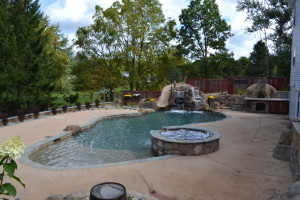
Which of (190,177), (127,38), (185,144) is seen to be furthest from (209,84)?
(190,177)

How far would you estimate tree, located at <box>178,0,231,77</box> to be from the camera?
27297 millimetres

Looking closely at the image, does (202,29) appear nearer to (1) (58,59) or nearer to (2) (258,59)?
(2) (258,59)

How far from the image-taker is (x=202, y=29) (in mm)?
27766

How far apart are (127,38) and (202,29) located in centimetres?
963

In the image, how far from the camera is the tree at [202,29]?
27.3 meters

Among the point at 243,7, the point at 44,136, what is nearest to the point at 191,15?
the point at 243,7

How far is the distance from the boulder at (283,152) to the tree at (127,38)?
63.4ft

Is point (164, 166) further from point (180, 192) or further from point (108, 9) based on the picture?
point (108, 9)

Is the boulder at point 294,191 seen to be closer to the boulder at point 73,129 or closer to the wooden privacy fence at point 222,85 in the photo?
the boulder at point 73,129

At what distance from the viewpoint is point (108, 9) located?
77.6 ft

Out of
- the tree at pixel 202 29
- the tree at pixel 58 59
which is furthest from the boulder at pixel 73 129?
the tree at pixel 202 29

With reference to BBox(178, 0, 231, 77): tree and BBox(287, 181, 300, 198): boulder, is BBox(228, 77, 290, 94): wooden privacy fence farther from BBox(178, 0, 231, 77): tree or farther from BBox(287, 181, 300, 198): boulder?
BBox(287, 181, 300, 198): boulder

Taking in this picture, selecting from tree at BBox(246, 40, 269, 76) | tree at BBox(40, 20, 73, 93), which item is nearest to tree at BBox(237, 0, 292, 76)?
tree at BBox(246, 40, 269, 76)

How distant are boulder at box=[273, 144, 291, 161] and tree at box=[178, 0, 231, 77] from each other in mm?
22751
